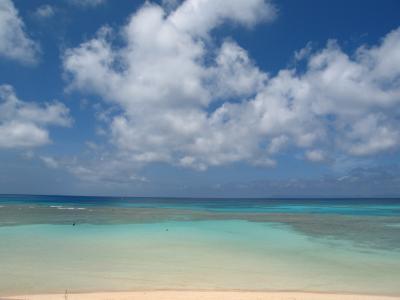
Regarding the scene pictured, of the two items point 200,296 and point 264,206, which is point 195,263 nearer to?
point 200,296

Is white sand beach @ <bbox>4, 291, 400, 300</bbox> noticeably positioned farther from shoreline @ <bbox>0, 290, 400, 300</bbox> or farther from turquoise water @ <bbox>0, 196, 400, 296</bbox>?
turquoise water @ <bbox>0, 196, 400, 296</bbox>

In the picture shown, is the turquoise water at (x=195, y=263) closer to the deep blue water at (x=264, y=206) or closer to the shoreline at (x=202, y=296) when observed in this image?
the shoreline at (x=202, y=296)

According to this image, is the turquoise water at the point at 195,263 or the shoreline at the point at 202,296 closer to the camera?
the shoreline at the point at 202,296

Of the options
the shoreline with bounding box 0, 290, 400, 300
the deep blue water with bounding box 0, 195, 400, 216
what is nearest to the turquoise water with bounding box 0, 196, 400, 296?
the shoreline with bounding box 0, 290, 400, 300

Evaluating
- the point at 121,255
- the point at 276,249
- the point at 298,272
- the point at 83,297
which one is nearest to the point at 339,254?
the point at 276,249

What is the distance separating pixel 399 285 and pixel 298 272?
291 cm

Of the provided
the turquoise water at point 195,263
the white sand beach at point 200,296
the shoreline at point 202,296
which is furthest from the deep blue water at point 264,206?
the white sand beach at point 200,296

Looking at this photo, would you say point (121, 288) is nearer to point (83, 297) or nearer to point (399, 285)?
point (83, 297)

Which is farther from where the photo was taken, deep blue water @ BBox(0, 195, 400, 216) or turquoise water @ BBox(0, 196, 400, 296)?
deep blue water @ BBox(0, 195, 400, 216)

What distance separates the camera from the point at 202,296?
8.67 m

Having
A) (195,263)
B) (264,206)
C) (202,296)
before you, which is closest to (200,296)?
(202,296)

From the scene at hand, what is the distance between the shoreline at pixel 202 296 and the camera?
336 inches

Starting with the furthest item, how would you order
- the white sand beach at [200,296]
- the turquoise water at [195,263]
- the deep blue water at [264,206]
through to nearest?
the deep blue water at [264,206] → the turquoise water at [195,263] → the white sand beach at [200,296]

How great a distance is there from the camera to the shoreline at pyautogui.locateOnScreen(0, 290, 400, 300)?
8.52 m
